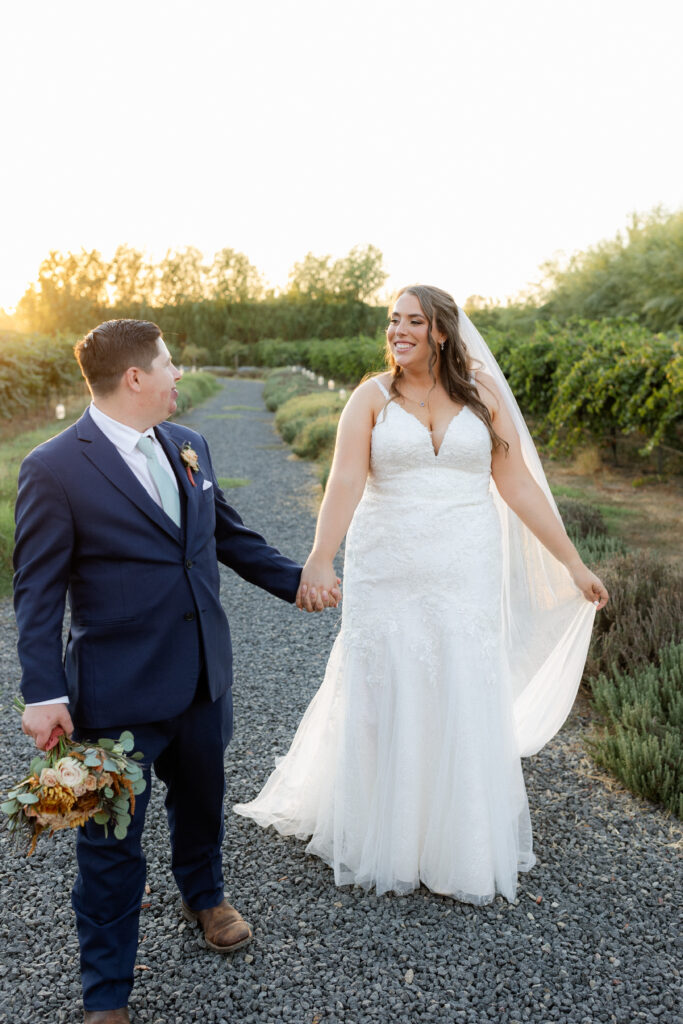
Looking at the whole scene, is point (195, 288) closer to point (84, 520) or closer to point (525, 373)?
point (525, 373)

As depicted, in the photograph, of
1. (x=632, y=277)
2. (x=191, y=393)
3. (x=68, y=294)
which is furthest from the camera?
(x=68, y=294)

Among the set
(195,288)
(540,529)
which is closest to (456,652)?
(540,529)

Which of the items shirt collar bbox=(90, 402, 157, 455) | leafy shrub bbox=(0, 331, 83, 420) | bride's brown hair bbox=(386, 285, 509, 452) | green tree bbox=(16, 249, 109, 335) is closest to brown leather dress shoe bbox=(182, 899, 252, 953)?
shirt collar bbox=(90, 402, 157, 455)

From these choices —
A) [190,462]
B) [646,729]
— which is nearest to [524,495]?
[190,462]

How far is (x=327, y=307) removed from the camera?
72750mm

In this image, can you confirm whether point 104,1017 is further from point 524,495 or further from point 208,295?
point 208,295

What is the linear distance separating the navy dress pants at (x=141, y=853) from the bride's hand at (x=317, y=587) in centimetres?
44

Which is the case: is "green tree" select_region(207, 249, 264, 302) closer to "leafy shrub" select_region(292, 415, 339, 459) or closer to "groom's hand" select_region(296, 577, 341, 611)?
"leafy shrub" select_region(292, 415, 339, 459)

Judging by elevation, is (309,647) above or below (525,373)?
below

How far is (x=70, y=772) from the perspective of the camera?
194cm

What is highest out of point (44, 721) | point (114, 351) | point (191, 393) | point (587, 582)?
point (114, 351)

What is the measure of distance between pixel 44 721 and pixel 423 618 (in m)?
1.35

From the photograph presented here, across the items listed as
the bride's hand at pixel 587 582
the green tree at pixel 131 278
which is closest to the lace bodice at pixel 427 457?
the bride's hand at pixel 587 582

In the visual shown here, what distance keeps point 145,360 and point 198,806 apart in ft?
4.58
